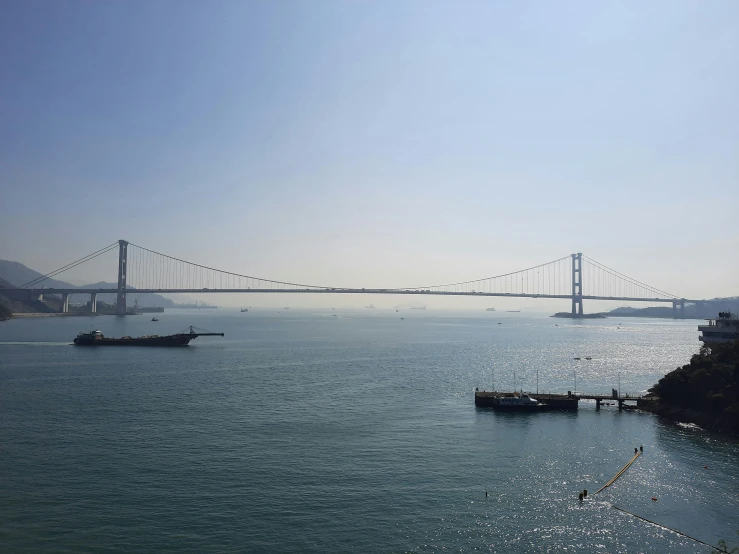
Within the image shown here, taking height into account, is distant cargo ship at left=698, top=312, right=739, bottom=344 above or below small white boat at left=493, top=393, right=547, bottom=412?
above

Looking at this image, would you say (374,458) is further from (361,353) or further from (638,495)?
(361,353)

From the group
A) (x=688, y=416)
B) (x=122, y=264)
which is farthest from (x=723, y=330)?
(x=122, y=264)

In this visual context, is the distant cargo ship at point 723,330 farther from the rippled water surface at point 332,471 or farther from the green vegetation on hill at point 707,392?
the rippled water surface at point 332,471

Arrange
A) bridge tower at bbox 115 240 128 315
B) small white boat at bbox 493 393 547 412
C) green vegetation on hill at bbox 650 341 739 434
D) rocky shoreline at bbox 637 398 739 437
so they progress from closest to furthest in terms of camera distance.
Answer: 1. rocky shoreline at bbox 637 398 739 437
2. green vegetation on hill at bbox 650 341 739 434
3. small white boat at bbox 493 393 547 412
4. bridge tower at bbox 115 240 128 315

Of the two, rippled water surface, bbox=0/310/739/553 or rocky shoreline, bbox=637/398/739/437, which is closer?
rippled water surface, bbox=0/310/739/553

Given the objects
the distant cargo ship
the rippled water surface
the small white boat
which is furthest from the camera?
the distant cargo ship

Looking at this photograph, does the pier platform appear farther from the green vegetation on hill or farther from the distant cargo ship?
the distant cargo ship

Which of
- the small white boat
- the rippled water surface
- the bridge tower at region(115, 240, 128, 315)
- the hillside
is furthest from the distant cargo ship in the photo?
the bridge tower at region(115, 240, 128, 315)

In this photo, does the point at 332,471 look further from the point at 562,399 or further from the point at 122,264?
the point at 122,264

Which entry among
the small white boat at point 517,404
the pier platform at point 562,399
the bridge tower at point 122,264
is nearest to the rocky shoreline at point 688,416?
the pier platform at point 562,399
